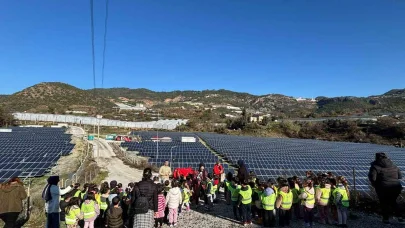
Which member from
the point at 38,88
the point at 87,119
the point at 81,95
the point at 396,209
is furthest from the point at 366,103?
the point at 38,88

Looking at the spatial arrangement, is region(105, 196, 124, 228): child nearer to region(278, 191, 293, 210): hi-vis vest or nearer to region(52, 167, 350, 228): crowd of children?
region(52, 167, 350, 228): crowd of children

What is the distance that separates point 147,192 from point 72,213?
214 centimetres

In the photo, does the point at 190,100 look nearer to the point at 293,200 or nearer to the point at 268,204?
the point at 293,200

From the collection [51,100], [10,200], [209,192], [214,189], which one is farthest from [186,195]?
[51,100]

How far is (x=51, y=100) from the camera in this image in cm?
10619

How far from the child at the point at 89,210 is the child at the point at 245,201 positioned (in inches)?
176

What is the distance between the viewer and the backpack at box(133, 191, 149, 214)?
6.92 meters

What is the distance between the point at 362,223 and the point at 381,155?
258 cm

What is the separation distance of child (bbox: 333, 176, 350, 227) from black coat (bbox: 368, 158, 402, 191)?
91cm

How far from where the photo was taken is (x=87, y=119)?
3191 inches

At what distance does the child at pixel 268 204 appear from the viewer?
877 cm

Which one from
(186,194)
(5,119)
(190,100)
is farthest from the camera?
(190,100)

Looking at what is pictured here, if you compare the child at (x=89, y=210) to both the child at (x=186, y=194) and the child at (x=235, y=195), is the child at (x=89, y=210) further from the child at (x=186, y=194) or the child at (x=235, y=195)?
the child at (x=235, y=195)

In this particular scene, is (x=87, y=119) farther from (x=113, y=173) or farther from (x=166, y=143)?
(x=113, y=173)
